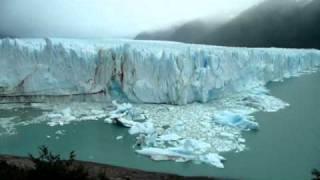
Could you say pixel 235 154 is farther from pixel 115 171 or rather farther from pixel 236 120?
pixel 115 171

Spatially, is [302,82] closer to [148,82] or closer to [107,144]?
[148,82]

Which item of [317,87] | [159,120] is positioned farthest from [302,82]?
[159,120]

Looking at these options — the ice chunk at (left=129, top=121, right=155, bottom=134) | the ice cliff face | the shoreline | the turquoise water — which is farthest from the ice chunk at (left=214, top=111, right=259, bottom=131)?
the shoreline

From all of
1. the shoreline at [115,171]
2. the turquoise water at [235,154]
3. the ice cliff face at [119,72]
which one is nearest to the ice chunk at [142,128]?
the turquoise water at [235,154]

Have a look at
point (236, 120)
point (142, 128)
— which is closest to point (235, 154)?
point (236, 120)

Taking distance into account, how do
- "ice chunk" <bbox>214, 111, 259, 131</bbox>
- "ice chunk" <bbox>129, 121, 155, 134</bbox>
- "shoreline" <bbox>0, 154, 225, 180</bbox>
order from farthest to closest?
1. "ice chunk" <bbox>214, 111, 259, 131</bbox>
2. "ice chunk" <bbox>129, 121, 155, 134</bbox>
3. "shoreline" <bbox>0, 154, 225, 180</bbox>

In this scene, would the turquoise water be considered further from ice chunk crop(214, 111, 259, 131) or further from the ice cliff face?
the ice cliff face
